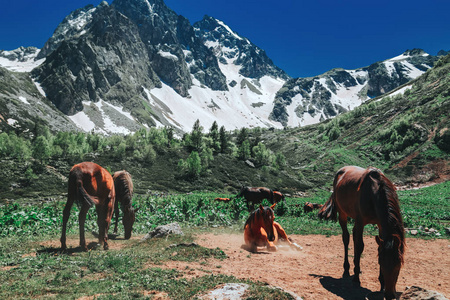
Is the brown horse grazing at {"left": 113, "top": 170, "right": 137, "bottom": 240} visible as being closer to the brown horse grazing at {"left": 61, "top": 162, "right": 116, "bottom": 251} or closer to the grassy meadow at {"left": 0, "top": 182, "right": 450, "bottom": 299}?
the grassy meadow at {"left": 0, "top": 182, "right": 450, "bottom": 299}

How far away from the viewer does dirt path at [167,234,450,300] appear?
6406 millimetres

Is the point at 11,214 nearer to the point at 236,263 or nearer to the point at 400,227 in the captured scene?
the point at 236,263

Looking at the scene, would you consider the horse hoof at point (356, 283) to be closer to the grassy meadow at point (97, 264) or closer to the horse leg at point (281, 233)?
the grassy meadow at point (97, 264)

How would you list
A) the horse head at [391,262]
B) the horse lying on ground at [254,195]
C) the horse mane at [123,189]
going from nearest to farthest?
the horse head at [391,262], the horse mane at [123,189], the horse lying on ground at [254,195]

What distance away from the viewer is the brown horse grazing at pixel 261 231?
10.7 m

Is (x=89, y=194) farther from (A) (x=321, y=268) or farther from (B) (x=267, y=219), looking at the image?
(A) (x=321, y=268)

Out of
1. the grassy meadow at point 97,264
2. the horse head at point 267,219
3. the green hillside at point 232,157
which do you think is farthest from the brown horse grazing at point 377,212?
the green hillside at point 232,157

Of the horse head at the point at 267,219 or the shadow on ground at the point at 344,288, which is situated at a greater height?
the horse head at the point at 267,219

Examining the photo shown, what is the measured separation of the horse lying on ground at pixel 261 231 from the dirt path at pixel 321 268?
1.42 feet

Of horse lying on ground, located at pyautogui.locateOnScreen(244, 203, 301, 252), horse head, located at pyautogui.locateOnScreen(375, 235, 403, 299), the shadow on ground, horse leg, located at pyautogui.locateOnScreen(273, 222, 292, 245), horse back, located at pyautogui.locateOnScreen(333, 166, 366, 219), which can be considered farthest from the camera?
horse leg, located at pyautogui.locateOnScreen(273, 222, 292, 245)

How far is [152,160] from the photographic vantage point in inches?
1976

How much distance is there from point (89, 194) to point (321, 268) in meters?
8.62

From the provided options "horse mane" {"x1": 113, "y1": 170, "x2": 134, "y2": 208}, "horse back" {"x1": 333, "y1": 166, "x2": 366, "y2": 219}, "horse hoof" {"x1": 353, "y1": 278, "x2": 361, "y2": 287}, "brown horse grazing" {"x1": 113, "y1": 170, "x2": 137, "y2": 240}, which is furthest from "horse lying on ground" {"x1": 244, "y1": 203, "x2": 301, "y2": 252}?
"horse mane" {"x1": 113, "y1": 170, "x2": 134, "y2": 208}

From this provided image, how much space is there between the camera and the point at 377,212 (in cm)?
561
